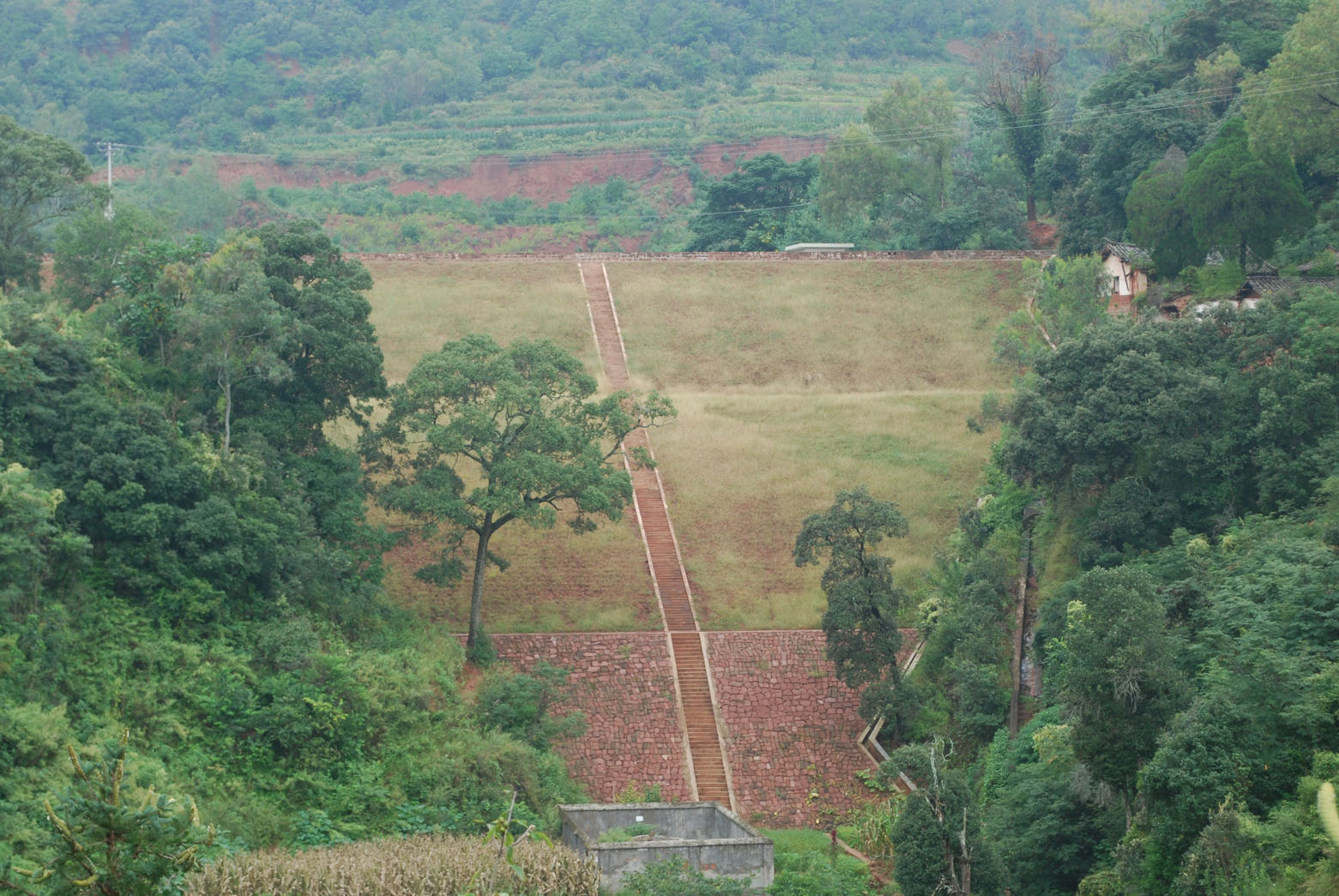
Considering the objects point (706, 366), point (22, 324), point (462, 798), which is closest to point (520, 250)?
point (706, 366)

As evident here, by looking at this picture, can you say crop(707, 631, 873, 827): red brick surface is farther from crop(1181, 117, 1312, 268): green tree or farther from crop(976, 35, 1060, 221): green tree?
crop(976, 35, 1060, 221): green tree

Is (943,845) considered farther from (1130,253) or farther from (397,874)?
(1130,253)

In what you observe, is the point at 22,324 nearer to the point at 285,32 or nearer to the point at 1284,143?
the point at 1284,143

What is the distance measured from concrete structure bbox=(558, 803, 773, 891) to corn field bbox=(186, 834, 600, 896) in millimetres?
2126

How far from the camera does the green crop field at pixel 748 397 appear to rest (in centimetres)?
2706

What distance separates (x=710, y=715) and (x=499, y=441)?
5.50 m

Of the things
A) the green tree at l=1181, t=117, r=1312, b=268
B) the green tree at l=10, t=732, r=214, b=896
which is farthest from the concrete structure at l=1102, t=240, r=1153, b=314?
the green tree at l=10, t=732, r=214, b=896

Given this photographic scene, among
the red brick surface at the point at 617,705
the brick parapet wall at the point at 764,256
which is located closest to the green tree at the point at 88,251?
the red brick surface at the point at 617,705

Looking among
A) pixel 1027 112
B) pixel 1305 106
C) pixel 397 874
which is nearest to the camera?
pixel 397 874

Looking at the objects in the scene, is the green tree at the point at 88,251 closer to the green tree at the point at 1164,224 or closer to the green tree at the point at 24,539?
the green tree at the point at 24,539

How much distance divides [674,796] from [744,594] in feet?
17.6

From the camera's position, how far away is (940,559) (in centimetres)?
2655

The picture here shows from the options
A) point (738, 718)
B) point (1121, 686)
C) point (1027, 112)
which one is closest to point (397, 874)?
point (1121, 686)

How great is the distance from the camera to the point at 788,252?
43562 millimetres
